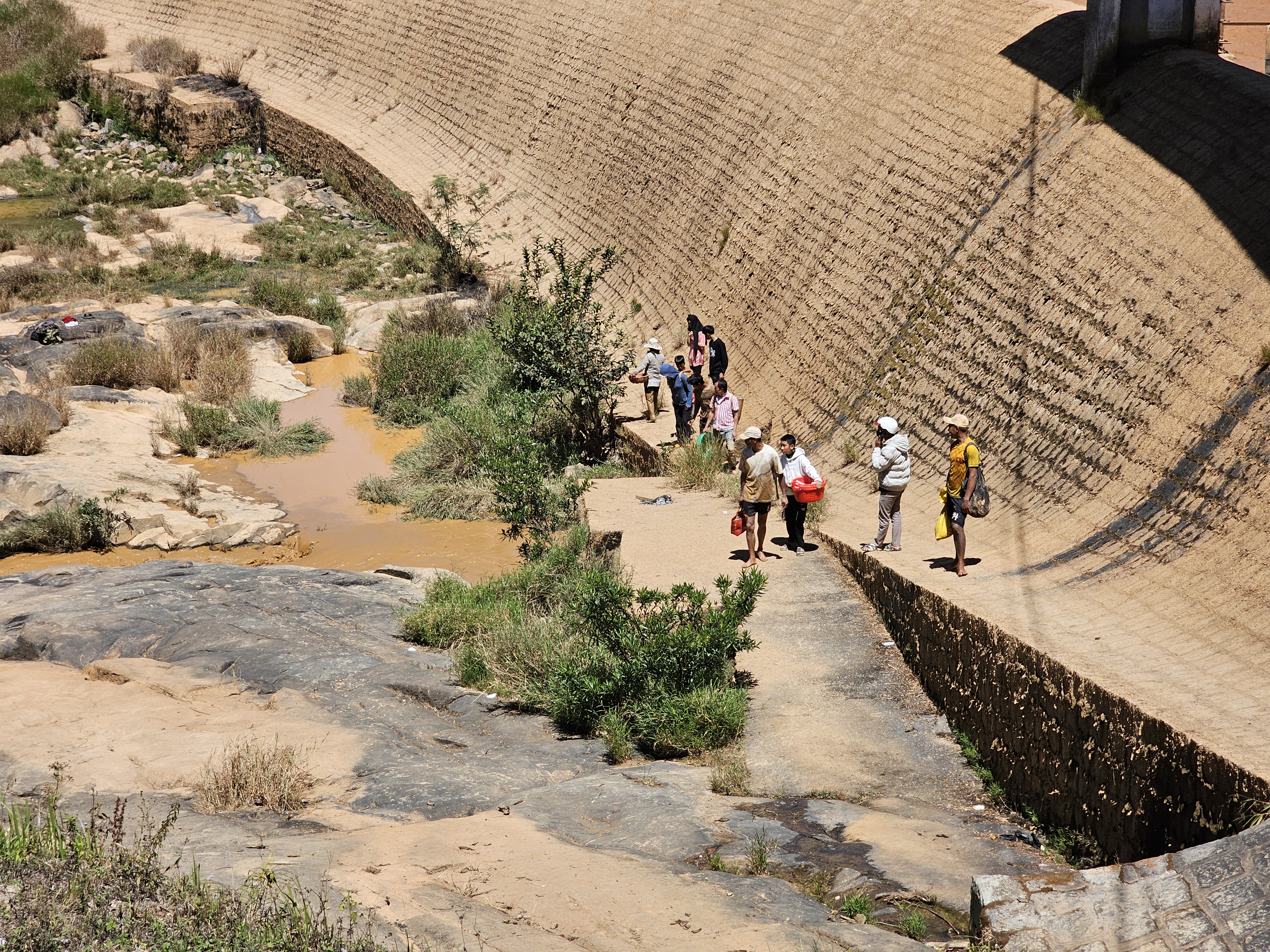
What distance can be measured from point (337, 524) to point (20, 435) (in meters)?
4.16

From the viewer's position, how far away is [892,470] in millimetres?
9727

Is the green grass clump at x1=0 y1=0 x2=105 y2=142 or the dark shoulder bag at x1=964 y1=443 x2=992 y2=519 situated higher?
the green grass clump at x1=0 y1=0 x2=105 y2=142

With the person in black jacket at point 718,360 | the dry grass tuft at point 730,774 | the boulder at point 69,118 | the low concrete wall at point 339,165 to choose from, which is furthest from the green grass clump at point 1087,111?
the boulder at point 69,118

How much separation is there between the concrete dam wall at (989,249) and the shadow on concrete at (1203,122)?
0.09ft

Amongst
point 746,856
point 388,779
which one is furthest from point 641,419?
point 746,856

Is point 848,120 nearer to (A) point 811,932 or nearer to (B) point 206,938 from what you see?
(A) point 811,932

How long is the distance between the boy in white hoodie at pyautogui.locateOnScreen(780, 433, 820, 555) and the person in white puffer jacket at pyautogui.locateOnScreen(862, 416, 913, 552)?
81 centimetres

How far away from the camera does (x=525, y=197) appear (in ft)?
78.1

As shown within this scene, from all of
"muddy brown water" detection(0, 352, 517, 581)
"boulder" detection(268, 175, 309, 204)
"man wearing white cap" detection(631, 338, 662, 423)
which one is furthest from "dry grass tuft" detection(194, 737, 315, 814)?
"boulder" detection(268, 175, 309, 204)

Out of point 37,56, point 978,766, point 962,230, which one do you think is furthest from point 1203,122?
point 37,56

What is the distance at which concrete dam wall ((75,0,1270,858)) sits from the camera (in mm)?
8750

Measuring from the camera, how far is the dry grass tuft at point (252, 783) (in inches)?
262

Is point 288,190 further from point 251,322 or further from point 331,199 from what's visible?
point 251,322

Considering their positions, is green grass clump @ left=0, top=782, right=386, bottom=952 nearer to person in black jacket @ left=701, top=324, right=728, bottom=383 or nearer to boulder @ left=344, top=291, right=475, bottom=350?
person in black jacket @ left=701, top=324, right=728, bottom=383
